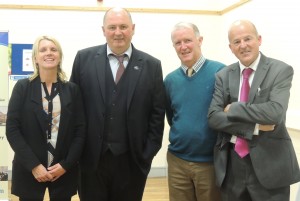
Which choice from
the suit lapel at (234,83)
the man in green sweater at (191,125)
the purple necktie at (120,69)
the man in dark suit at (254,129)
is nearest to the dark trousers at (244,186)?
the man in dark suit at (254,129)

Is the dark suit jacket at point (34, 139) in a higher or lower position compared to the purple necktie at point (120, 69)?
lower

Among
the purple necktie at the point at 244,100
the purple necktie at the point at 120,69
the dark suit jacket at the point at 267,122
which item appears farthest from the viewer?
the purple necktie at the point at 120,69

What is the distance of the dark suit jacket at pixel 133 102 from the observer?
2248mm

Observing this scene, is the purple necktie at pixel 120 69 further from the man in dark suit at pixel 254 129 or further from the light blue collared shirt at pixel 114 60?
the man in dark suit at pixel 254 129

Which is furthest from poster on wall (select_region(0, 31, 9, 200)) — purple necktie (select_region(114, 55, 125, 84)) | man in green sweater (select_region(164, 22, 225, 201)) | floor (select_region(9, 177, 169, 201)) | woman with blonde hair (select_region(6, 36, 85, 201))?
man in green sweater (select_region(164, 22, 225, 201))

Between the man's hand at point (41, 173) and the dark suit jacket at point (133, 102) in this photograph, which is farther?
the dark suit jacket at point (133, 102)

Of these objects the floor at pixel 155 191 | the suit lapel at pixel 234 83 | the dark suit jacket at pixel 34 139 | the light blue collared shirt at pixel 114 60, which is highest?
the light blue collared shirt at pixel 114 60

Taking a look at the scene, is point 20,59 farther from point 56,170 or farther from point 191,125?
point 191,125

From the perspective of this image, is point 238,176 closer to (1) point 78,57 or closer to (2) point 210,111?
(2) point 210,111

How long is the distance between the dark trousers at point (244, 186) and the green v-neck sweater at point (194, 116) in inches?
8.9

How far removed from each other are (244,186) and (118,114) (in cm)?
94

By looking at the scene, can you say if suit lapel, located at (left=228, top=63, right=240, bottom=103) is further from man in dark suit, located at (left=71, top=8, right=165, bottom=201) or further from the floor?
the floor

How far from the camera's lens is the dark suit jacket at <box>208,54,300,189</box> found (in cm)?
195

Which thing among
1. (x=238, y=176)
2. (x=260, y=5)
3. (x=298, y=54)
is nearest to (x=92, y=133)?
(x=238, y=176)
